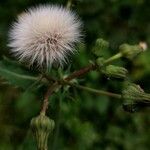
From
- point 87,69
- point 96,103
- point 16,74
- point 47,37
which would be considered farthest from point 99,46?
point 96,103

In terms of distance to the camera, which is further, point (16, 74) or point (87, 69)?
point (16, 74)

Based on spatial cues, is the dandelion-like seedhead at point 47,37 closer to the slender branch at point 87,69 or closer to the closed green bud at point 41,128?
the slender branch at point 87,69

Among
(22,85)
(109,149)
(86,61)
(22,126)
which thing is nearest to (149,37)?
(86,61)

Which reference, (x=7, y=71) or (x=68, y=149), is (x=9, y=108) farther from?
(x=7, y=71)

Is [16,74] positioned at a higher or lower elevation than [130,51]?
lower

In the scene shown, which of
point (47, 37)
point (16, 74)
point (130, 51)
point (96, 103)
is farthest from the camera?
point (96, 103)

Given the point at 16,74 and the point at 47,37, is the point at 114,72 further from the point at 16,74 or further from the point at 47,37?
the point at 16,74

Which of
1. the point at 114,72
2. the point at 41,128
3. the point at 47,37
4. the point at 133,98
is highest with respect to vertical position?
the point at 47,37

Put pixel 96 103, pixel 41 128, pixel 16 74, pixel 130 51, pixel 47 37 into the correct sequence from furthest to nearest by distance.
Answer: pixel 96 103, pixel 16 74, pixel 130 51, pixel 47 37, pixel 41 128
